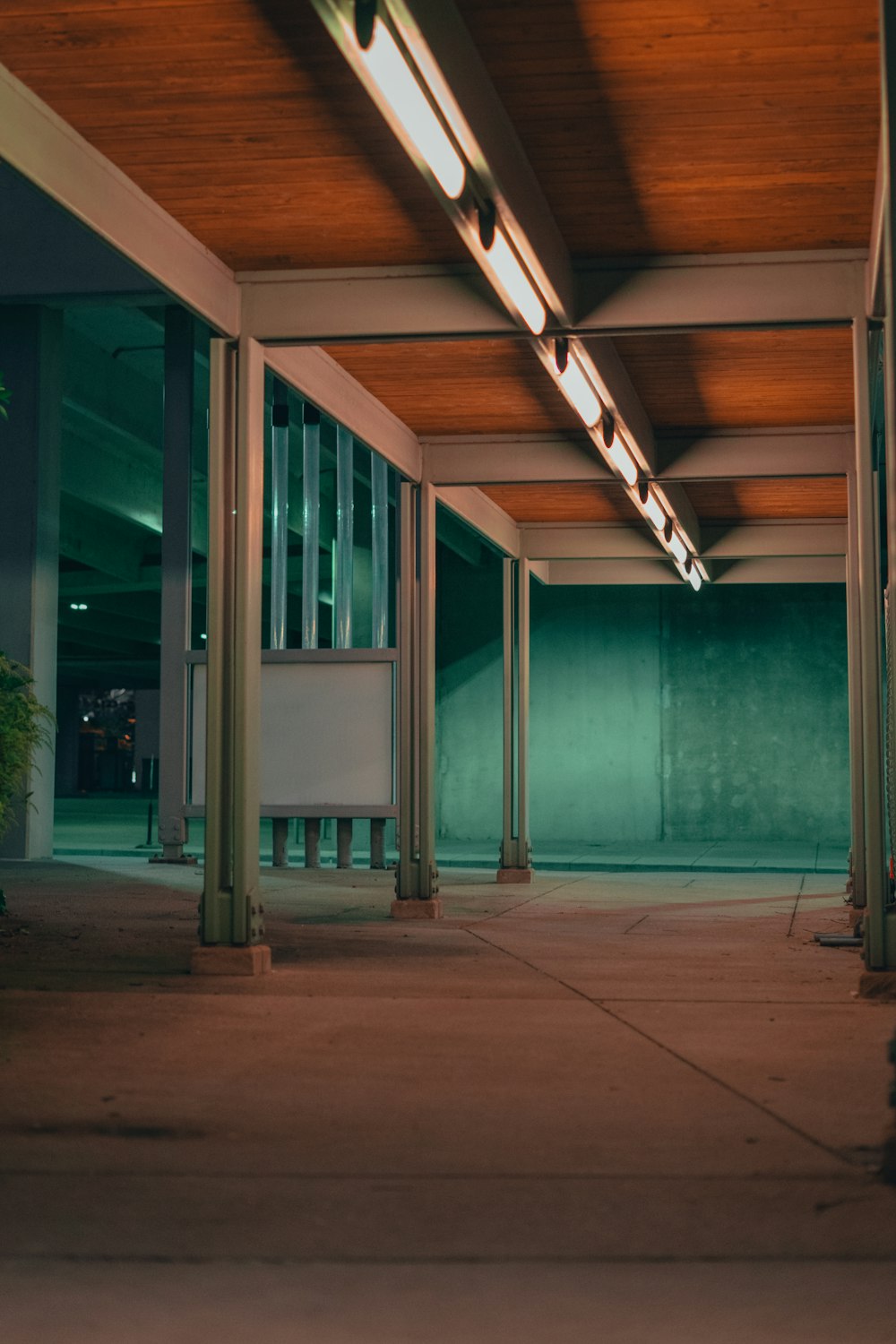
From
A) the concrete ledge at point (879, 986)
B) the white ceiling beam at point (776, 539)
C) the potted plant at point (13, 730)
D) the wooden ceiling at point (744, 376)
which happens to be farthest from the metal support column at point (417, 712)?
the white ceiling beam at point (776, 539)

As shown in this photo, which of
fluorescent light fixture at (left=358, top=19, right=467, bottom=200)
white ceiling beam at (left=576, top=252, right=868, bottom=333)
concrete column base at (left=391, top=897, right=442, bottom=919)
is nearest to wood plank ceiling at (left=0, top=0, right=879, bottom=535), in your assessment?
white ceiling beam at (left=576, top=252, right=868, bottom=333)

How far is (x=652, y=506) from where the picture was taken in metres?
15.2

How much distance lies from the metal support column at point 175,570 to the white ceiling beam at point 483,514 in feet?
Result: 13.2

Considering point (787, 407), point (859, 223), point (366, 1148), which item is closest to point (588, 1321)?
point (366, 1148)

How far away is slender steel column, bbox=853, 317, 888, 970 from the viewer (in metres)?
8.55

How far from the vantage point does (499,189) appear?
7242 millimetres

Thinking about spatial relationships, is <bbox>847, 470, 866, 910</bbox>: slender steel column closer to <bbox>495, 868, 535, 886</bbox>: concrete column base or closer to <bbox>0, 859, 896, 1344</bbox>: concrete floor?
<bbox>0, 859, 896, 1344</bbox>: concrete floor

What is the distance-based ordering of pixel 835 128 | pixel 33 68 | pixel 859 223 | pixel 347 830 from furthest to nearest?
pixel 347 830 < pixel 859 223 < pixel 835 128 < pixel 33 68

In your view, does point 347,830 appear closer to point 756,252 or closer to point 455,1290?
point 756,252

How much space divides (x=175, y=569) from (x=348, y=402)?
27.2ft

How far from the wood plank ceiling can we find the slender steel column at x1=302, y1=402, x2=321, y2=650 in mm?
10071

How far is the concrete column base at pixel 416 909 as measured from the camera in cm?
1294

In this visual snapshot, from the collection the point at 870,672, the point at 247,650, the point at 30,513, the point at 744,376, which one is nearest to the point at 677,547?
the point at 744,376

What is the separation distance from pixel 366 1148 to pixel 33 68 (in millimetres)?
4901
